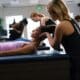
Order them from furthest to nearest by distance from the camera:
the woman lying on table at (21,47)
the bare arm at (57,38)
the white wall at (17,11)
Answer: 1. the white wall at (17,11)
2. the bare arm at (57,38)
3. the woman lying on table at (21,47)

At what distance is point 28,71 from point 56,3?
2.14 ft

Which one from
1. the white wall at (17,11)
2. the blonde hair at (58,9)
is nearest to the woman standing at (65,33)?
the blonde hair at (58,9)

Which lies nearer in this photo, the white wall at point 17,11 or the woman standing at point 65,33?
the woman standing at point 65,33

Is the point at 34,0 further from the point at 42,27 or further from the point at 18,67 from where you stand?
the point at 18,67

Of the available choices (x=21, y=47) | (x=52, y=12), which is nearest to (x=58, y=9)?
(x=52, y=12)

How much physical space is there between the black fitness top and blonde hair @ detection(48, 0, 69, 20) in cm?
17

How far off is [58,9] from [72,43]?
30 centimetres

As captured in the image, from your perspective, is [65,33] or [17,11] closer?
[65,33]

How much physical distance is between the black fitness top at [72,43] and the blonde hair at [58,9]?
0.57 feet

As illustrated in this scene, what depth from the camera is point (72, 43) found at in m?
1.49

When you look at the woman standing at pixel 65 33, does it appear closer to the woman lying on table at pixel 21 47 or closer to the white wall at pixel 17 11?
the woman lying on table at pixel 21 47

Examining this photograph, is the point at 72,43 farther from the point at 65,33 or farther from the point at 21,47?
the point at 21,47

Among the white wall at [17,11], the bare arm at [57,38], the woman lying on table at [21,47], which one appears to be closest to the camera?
the woman lying on table at [21,47]

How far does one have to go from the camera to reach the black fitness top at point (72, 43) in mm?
1462
